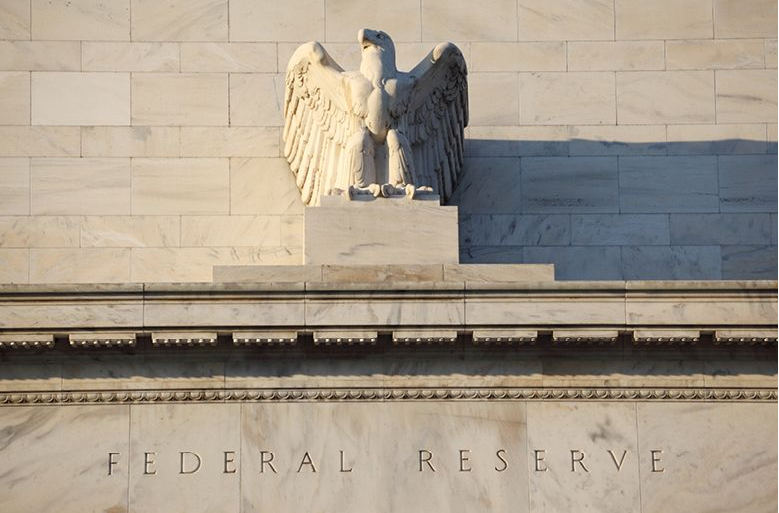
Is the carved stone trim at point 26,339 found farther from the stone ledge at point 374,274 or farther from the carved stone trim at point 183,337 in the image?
the stone ledge at point 374,274

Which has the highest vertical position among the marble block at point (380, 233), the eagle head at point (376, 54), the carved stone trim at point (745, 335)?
the eagle head at point (376, 54)

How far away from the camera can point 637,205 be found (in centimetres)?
2978

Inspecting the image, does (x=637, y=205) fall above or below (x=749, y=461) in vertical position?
above

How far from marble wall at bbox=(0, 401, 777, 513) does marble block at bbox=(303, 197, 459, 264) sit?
1.93 m

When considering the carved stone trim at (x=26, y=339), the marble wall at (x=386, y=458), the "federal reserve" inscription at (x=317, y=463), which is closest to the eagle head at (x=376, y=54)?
the marble wall at (x=386, y=458)

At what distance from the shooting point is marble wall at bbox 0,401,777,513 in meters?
25.5

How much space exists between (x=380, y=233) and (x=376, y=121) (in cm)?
160

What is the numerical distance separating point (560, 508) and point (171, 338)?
4.95 m

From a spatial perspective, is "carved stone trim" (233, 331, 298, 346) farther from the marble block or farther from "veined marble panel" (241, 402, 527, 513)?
the marble block

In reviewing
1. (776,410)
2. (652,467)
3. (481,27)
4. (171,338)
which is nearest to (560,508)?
(652,467)

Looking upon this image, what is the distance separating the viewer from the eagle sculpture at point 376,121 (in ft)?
89.9

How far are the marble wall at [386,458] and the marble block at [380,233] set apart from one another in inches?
76.1

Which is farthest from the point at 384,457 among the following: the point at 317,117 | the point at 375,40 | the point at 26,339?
the point at 375,40

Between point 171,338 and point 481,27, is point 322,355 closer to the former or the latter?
point 171,338
